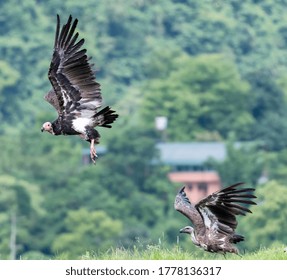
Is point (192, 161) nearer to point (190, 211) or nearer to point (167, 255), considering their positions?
point (190, 211)

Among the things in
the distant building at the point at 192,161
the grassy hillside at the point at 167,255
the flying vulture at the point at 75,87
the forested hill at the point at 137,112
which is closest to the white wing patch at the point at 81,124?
the flying vulture at the point at 75,87

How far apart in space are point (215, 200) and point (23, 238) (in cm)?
5909

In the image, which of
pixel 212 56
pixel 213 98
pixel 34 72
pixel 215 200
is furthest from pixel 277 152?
pixel 215 200

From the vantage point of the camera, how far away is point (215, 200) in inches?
582

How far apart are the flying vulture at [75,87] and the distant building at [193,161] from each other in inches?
2774

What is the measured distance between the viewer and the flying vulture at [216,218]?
14.7 meters

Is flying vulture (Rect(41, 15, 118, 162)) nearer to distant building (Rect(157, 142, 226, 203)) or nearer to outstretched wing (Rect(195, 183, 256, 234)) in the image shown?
outstretched wing (Rect(195, 183, 256, 234))

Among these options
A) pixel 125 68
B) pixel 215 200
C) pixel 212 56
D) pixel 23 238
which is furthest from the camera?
pixel 125 68

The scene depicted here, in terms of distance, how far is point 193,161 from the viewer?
9500cm

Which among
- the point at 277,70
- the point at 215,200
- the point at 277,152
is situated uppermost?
the point at 277,70

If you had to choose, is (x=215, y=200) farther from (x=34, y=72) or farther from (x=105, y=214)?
Answer: (x=34, y=72)

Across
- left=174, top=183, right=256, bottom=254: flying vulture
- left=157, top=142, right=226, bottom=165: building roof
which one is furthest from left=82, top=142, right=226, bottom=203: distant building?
left=174, top=183, right=256, bottom=254: flying vulture

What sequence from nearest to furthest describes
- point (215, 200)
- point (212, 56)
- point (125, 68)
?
point (215, 200), point (212, 56), point (125, 68)

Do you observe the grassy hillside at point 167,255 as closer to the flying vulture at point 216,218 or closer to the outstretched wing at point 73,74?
the flying vulture at point 216,218
